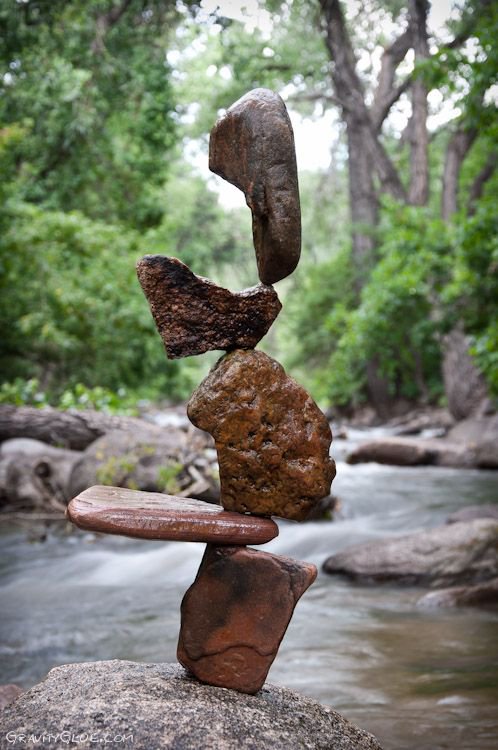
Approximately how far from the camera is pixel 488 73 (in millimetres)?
7527

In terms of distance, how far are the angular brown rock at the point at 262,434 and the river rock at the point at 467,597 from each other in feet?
10.8

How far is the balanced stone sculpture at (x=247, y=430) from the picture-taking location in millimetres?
2715

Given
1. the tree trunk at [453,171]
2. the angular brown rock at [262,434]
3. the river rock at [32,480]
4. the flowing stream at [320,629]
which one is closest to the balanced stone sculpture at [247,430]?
the angular brown rock at [262,434]

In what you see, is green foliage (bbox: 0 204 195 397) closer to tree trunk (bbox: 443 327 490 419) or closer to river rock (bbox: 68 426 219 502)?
river rock (bbox: 68 426 219 502)

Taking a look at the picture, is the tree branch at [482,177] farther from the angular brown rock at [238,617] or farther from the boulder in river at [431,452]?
the angular brown rock at [238,617]

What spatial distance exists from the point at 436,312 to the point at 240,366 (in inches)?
458

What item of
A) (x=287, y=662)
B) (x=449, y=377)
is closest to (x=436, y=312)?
(x=449, y=377)

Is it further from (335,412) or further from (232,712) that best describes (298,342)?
(232,712)

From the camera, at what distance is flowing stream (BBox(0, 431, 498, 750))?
3898 mm

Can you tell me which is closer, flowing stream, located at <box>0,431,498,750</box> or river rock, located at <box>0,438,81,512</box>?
flowing stream, located at <box>0,431,498,750</box>

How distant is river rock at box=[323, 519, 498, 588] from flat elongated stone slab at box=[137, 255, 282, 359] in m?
4.13

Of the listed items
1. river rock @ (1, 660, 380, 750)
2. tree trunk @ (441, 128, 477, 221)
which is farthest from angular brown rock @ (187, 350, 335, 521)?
tree trunk @ (441, 128, 477, 221)

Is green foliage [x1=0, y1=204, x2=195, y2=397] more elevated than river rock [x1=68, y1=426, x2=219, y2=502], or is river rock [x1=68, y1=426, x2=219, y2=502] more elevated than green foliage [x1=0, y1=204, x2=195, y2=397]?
green foliage [x1=0, y1=204, x2=195, y2=397]

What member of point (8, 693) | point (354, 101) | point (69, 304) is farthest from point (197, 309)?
point (354, 101)
